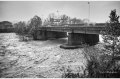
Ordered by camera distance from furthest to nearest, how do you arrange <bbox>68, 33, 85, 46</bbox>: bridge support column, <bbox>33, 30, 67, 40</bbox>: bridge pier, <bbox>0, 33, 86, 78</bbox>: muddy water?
<bbox>33, 30, 67, 40</bbox>: bridge pier, <bbox>68, 33, 85, 46</bbox>: bridge support column, <bbox>0, 33, 86, 78</bbox>: muddy water

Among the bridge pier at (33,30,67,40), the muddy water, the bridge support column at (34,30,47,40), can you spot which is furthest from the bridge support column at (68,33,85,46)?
the bridge pier at (33,30,67,40)

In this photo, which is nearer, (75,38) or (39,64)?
(39,64)

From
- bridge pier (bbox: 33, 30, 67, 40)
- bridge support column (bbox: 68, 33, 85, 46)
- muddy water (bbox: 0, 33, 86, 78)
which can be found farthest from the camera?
bridge pier (bbox: 33, 30, 67, 40)

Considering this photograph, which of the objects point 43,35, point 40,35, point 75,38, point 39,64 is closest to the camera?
point 39,64

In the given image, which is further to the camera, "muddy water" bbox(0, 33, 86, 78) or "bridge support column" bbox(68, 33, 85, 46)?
"bridge support column" bbox(68, 33, 85, 46)

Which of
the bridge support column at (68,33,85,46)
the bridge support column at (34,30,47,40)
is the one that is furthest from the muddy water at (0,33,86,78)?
the bridge support column at (34,30,47,40)

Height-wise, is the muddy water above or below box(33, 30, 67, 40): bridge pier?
below

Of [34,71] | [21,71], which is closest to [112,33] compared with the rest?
[34,71]

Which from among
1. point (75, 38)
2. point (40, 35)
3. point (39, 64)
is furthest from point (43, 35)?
point (39, 64)

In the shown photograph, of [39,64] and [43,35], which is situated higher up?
[43,35]

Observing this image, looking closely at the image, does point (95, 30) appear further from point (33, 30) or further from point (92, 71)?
point (33, 30)

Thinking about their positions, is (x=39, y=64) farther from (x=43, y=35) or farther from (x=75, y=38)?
(x=43, y=35)

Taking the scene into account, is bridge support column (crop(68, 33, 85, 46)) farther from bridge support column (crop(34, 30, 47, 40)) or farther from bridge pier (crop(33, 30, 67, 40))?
bridge pier (crop(33, 30, 67, 40))

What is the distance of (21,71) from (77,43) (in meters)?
23.6
